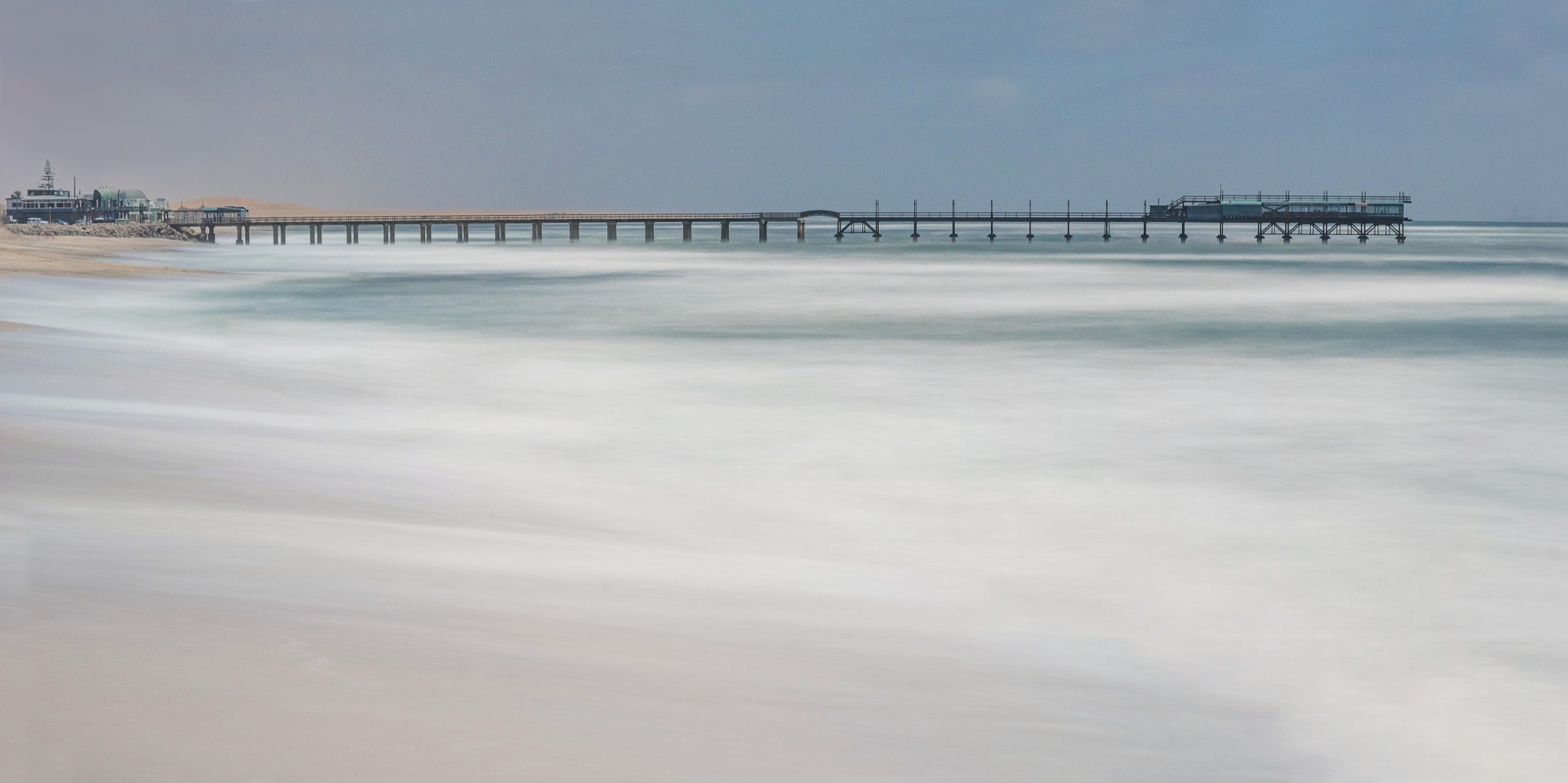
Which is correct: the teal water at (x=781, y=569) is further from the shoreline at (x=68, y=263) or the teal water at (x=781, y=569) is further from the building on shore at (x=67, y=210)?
the building on shore at (x=67, y=210)

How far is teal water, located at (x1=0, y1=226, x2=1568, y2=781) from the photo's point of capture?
5758 mm

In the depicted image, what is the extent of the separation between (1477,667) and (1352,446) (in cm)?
782

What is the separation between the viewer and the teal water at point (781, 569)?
18.9 feet

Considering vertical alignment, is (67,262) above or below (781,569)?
above

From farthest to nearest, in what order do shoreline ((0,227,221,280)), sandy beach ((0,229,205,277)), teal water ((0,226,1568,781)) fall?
sandy beach ((0,229,205,277)), shoreline ((0,227,221,280)), teal water ((0,226,1568,781))

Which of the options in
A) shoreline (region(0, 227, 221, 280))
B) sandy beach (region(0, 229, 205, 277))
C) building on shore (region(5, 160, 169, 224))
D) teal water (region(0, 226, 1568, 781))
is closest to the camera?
teal water (region(0, 226, 1568, 781))

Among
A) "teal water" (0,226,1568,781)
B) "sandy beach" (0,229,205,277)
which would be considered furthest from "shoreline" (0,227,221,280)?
"teal water" (0,226,1568,781)

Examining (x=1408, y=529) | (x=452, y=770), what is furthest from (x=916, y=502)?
(x=452, y=770)

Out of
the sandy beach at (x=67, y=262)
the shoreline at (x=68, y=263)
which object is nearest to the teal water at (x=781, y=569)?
the shoreline at (x=68, y=263)

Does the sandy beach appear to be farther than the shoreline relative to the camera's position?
Yes

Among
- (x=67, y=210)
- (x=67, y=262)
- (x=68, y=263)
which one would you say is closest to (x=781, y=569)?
(x=68, y=263)

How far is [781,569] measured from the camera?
9008mm

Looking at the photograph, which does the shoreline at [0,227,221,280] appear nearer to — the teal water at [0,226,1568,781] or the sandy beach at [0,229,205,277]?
the sandy beach at [0,229,205,277]

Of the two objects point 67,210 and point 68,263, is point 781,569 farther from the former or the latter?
point 67,210
